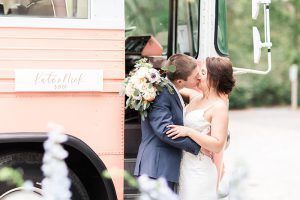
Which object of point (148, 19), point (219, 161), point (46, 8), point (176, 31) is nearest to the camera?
point (46, 8)

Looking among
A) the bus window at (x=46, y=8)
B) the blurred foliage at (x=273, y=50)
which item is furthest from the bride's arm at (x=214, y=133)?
the blurred foliage at (x=273, y=50)

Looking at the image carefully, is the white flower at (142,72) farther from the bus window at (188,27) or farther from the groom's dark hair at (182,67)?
the bus window at (188,27)

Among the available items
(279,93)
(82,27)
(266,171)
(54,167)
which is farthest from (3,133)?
(279,93)

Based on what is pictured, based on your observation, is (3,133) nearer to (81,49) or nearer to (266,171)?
(81,49)

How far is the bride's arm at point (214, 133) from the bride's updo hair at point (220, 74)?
5.4 inches

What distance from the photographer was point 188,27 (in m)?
5.61

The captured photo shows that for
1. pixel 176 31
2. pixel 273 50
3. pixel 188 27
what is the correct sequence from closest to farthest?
1. pixel 188 27
2. pixel 176 31
3. pixel 273 50

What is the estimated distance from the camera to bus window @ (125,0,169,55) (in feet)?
20.1

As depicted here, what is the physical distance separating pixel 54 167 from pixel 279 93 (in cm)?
2253

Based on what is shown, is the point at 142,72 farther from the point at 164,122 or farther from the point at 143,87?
the point at 164,122

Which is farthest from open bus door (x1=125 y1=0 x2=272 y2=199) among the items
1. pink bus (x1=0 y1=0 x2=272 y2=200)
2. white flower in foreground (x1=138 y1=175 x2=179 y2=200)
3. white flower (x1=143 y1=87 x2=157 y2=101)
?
white flower in foreground (x1=138 y1=175 x2=179 y2=200)

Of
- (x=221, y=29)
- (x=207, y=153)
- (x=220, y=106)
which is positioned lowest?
(x=207, y=153)

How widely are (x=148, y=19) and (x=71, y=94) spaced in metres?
2.82

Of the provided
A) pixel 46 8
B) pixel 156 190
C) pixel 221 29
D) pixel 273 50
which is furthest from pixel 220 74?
pixel 273 50
